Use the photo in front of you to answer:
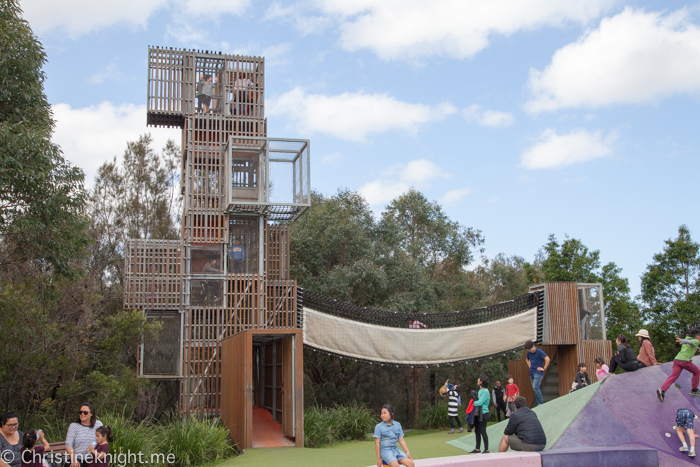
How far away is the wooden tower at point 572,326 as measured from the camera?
15.1 metres

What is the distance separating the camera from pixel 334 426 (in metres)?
13.5

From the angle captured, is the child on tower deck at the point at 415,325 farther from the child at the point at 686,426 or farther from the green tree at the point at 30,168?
the green tree at the point at 30,168

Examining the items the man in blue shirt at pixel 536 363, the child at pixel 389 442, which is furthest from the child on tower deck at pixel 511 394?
the child at pixel 389 442

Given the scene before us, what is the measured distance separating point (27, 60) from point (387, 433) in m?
8.25

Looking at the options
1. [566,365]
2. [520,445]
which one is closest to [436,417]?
[566,365]

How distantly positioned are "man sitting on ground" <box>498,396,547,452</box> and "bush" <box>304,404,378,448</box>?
498 centimetres

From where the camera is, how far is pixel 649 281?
25406 millimetres

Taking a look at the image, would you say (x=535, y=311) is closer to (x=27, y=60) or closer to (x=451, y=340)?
(x=451, y=340)

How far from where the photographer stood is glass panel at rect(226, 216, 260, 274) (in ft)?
53.1

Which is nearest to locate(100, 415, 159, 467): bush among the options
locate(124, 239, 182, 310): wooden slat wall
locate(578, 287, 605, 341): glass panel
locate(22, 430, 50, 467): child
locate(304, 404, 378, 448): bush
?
locate(22, 430, 50, 467): child

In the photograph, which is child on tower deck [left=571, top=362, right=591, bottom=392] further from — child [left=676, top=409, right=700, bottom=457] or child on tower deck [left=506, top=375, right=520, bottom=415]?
child [left=676, top=409, right=700, bottom=457]

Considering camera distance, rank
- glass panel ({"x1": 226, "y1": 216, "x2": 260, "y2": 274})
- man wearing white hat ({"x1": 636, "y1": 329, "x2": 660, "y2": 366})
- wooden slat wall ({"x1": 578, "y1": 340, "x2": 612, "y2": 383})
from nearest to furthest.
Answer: man wearing white hat ({"x1": 636, "y1": 329, "x2": 660, "y2": 366})
wooden slat wall ({"x1": 578, "y1": 340, "x2": 612, "y2": 383})
glass panel ({"x1": 226, "y1": 216, "x2": 260, "y2": 274})

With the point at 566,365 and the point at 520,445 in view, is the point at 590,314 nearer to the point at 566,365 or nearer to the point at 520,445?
the point at 566,365

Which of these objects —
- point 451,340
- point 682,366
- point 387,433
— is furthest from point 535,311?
point 387,433
